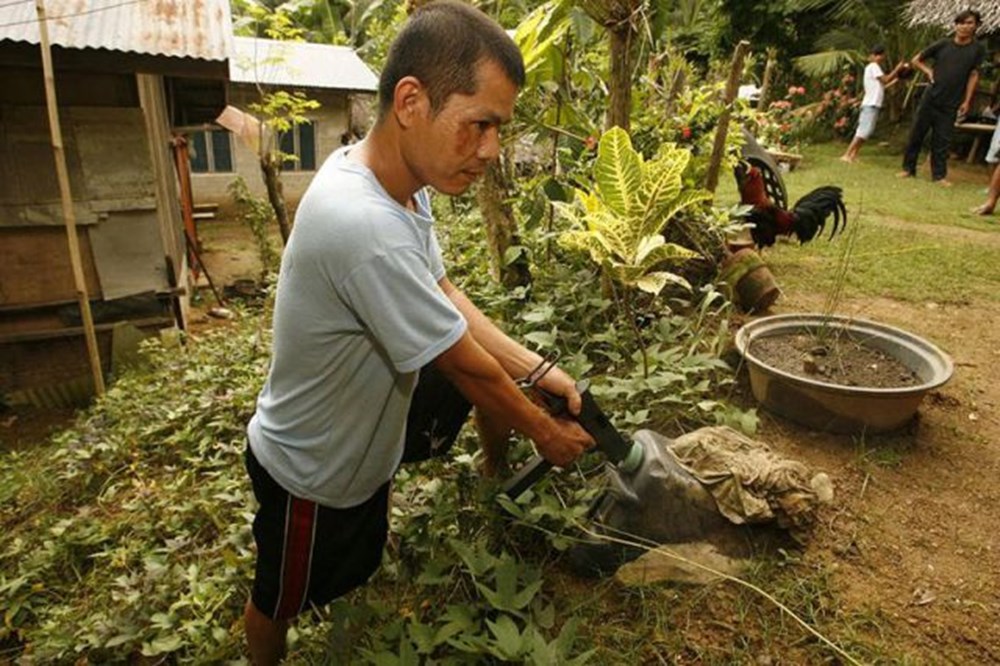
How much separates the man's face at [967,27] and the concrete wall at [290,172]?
11568 millimetres

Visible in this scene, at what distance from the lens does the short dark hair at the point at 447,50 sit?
4.81ft

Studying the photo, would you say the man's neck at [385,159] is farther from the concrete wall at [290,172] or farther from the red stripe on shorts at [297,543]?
the concrete wall at [290,172]

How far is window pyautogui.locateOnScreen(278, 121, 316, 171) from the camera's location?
1442 centimetres

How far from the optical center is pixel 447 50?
1468 mm

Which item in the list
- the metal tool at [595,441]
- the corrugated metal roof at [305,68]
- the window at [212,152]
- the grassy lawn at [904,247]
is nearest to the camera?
the metal tool at [595,441]

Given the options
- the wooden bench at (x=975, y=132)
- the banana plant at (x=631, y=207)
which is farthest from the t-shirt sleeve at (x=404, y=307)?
the wooden bench at (x=975, y=132)

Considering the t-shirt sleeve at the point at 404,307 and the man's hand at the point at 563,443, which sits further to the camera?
the man's hand at the point at 563,443

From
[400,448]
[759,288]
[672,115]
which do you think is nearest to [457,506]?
[400,448]

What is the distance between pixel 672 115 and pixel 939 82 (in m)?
6.87

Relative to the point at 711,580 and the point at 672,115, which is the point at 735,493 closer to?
the point at 711,580

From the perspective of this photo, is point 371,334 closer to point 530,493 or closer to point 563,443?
point 563,443

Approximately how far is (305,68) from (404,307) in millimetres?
12778

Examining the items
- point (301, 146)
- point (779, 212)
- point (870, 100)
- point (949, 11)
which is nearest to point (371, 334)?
point (779, 212)

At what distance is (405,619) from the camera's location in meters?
2.06
